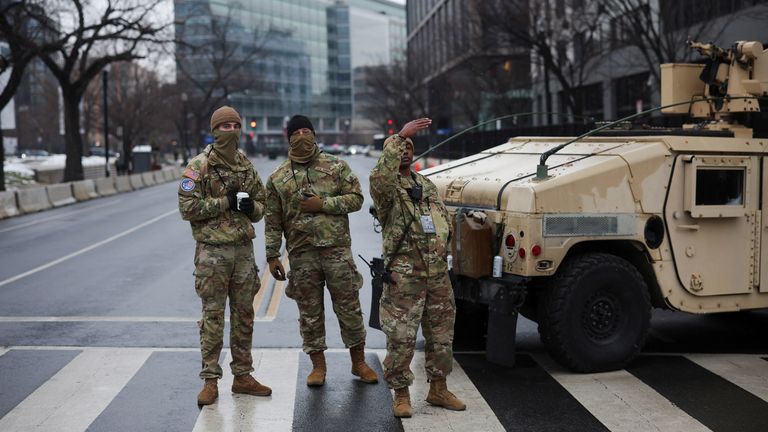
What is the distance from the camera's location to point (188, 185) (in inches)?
269

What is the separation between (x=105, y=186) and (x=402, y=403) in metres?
34.6

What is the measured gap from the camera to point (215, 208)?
6.81 m

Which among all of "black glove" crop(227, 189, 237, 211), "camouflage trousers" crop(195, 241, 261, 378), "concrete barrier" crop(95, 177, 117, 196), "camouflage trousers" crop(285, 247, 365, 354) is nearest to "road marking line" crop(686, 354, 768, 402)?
"camouflage trousers" crop(285, 247, 365, 354)

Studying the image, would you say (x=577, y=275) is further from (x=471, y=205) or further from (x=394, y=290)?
(x=394, y=290)

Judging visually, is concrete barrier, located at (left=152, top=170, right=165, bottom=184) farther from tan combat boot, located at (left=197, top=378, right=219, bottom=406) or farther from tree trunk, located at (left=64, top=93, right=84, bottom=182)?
tan combat boot, located at (left=197, top=378, right=219, bottom=406)

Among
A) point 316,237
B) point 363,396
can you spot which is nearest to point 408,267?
point 316,237

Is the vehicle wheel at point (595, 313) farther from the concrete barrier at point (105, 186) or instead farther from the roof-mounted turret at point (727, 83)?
the concrete barrier at point (105, 186)

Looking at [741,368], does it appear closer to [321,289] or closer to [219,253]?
[321,289]

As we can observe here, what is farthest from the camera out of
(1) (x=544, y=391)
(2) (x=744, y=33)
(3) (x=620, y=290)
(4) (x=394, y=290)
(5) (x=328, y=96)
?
(5) (x=328, y=96)

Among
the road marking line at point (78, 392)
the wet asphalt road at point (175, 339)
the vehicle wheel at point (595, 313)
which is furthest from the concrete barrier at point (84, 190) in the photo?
the vehicle wheel at point (595, 313)

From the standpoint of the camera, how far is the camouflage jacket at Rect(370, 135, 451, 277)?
653 cm

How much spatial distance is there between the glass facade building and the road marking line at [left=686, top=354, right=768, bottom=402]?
107879mm

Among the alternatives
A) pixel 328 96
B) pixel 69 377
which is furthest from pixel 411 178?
pixel 328 96

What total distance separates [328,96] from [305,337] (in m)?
142
